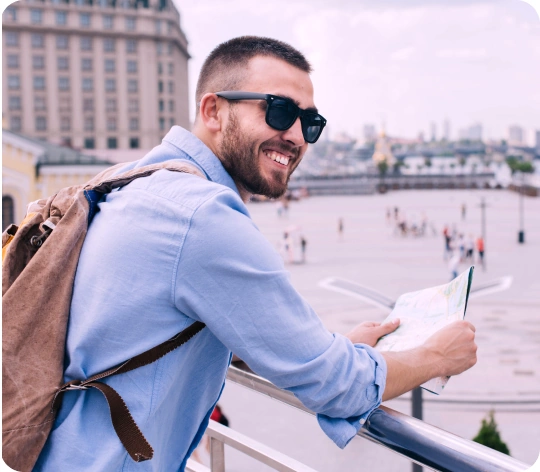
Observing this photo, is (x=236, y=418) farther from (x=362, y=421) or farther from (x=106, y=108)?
(x=106, y=108)

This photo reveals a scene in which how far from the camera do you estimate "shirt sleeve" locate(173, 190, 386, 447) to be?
1347 millimetres

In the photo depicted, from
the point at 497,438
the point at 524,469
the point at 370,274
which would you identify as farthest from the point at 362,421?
the point at 370,274

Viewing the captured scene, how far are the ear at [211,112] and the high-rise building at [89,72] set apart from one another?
65814 millimetres

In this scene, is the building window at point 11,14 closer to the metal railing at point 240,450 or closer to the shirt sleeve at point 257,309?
the metal railing at point 240,450

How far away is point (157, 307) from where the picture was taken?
1.41 m

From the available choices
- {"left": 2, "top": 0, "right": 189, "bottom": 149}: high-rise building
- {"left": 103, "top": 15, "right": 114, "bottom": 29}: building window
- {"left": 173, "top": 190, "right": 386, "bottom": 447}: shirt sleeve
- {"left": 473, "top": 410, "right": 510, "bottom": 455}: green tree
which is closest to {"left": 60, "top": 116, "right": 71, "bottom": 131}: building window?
{"left": 2, "top": 0, "right": 189, "bottom": 149}: high-rise building

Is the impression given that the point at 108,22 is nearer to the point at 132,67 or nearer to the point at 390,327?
the point at 132,67

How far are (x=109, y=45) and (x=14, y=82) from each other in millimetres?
10532

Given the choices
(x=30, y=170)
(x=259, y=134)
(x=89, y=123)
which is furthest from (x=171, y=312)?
(x=89, y=123)

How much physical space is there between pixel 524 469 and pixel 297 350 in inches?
20.3

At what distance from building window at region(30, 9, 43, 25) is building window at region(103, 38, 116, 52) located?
6.64 meters

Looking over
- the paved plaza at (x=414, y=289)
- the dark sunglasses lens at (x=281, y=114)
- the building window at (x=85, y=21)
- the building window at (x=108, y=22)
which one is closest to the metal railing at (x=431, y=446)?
the dark sunglasses lens at (x=281, y=114)

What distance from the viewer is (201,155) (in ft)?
5.56

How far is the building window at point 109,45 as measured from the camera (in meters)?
68.0
